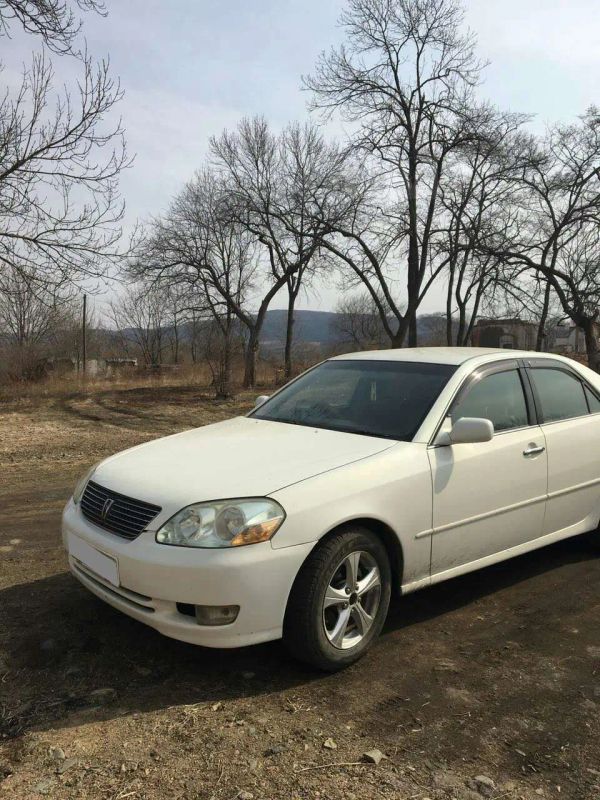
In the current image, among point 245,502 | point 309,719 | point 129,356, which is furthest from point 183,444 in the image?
point 129,356

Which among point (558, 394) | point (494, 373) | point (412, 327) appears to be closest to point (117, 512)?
point (494, 373)

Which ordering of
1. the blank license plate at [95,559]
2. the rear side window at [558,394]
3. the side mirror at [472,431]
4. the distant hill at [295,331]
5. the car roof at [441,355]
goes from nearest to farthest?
1. the blank license plate at [95,559]
2. the side mirror at [472,431]
3. the car roof at [441,355]
4. the rear side window at [558,394]
5. the distant hill at [295,331]

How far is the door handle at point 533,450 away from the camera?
12.8ft

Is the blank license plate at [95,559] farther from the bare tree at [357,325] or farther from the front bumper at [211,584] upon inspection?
the bare tree at [357,325]

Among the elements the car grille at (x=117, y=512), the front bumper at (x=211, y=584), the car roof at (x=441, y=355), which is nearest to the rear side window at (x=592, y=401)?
the car roof at (x=441, y=355)

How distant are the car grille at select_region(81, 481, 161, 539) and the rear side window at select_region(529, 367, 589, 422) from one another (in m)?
2.74

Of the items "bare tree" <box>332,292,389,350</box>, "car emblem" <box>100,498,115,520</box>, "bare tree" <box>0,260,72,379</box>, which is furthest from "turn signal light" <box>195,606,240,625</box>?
"bare tree" <box>332,292,389,350</box>

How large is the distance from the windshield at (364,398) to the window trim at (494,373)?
0.11 m

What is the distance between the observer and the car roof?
411cm

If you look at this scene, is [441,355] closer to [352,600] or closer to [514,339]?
[352,600]

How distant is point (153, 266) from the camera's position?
26047mm

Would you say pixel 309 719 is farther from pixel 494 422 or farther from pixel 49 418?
pixel 49 418

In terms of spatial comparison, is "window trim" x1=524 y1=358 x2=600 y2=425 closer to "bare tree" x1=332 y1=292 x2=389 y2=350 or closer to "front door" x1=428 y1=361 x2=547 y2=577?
"front door" x1=428 y1=361 x2=547 y2=577

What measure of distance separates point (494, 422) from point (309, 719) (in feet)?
7.03
